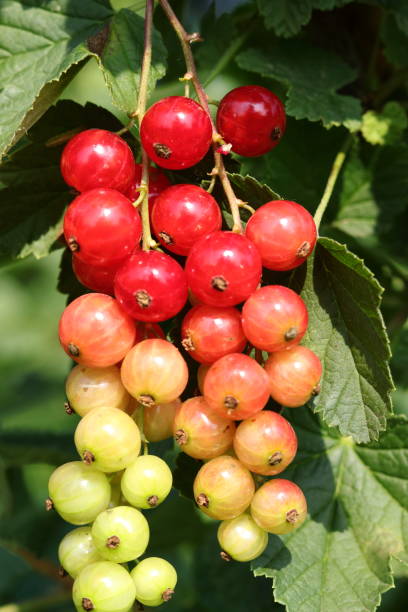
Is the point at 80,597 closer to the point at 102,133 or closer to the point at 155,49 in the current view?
the point at 102,133

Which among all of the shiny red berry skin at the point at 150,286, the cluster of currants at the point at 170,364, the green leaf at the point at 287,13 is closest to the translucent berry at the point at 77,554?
the cluster of currants at the point at 170,364

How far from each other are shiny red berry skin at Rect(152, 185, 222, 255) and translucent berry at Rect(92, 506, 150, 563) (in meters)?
0.38

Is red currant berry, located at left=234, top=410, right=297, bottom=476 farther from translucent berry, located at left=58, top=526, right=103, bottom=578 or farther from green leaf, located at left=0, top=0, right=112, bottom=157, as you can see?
green leaf, located at left=0, top=0, right=112, bottom=157

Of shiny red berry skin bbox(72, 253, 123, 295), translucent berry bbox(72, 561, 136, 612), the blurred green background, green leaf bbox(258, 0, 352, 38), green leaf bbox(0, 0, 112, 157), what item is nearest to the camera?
translucent berry bbox(72, 561, 136, 612)

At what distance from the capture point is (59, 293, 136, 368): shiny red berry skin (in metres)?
1.00

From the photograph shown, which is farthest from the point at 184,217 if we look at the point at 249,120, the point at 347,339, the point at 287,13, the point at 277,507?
the point at 287,13

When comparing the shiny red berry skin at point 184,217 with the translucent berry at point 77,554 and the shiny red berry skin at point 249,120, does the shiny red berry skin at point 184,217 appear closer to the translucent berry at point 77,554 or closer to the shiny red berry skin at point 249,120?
the shiny red berry skin at point 249,120

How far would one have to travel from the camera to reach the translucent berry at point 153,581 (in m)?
1.00

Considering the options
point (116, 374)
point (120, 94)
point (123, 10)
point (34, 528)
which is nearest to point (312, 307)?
point (116, 374)

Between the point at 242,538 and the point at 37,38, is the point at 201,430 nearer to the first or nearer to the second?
the point at 242,538

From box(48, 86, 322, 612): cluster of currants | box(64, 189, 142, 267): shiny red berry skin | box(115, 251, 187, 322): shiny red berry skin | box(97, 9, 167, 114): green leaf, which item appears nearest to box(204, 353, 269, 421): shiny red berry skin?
box(48, 86, 322, 612): cluster of currants

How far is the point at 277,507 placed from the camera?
3.32ft

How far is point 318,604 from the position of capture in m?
1.25

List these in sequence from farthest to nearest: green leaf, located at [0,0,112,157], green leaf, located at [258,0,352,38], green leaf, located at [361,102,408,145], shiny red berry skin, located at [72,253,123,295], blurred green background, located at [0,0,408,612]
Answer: blurred green background, located at [0,0,408,612] < green leaf, located at [361,102,408,145] < green leaf, located at [258,0,352,38] < green leaf, located at [0,0,112,157] < shiny red berry skin, located at [72,253,123,295]
